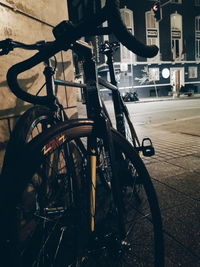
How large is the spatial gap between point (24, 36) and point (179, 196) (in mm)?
2552

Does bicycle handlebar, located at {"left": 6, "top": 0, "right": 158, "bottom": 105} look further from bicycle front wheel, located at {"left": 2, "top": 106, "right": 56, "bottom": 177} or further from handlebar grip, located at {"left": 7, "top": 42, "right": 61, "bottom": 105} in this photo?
bicycle front wheel, located at {"left": 2, "top": 106, "right": 56, "bottom": 177}

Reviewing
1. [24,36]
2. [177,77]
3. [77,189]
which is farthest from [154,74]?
[77,189]

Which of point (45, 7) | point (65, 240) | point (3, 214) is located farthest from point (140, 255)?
point (45, 7)

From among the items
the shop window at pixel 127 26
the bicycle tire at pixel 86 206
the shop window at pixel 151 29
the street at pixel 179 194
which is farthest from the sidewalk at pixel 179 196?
the shop window at pixel 151 29

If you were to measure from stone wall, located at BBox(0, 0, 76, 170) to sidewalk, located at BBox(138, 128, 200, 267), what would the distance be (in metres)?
1.71

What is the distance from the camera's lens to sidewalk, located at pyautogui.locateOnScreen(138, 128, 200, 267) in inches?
69.5

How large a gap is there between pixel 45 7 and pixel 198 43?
122 feet

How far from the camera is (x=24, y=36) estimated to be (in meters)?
2.25

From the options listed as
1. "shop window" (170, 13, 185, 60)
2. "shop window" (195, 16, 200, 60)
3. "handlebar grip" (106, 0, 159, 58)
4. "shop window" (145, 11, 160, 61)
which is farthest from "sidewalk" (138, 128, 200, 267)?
"shop window" (195, 16, 200, 60)

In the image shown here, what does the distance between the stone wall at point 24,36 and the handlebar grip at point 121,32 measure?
4.54 feet

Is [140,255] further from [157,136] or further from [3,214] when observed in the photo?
[157,136]

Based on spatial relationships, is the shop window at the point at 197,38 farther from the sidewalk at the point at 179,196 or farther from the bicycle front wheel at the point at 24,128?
the bicycle front wheel at the point at 24,128

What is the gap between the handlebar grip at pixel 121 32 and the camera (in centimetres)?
87

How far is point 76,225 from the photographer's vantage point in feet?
4.49
